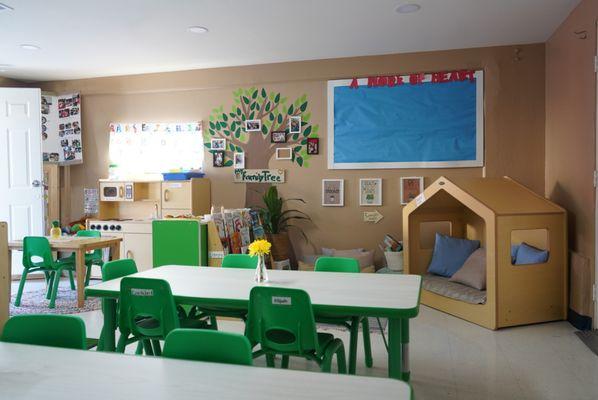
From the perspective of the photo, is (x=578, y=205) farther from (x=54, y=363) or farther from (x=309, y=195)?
(x=54, y=363)

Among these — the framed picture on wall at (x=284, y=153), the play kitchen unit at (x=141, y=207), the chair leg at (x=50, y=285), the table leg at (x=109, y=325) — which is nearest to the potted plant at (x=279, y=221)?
the framed picture on wall at (x=284, y=153)

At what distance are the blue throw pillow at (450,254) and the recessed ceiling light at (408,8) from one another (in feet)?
8.35

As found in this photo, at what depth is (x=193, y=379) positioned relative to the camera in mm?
1635

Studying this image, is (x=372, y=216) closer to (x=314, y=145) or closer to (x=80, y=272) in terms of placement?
(x=314, y=145)

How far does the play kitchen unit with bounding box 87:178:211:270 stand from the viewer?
6555 millimetres

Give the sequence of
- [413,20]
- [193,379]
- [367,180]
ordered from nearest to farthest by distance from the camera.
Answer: [193,379]
[413,20]
[367,180]

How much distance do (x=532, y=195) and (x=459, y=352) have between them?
6.49ft

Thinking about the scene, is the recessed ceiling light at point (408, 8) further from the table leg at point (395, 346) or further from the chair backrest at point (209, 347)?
the chair backrest at point (209, 347)

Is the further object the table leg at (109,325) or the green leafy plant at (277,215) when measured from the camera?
the green leafy plant at (277,215)

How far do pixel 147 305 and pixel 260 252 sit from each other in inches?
29.4

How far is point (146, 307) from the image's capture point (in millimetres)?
2900

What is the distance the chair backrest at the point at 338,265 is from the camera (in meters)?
3.71

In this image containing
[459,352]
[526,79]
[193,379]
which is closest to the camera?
[193,379]

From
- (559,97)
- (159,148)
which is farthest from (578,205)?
(159,148)
